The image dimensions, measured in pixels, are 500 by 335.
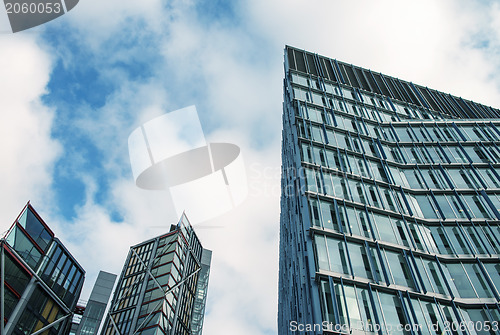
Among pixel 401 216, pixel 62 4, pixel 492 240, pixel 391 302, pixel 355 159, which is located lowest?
pixel 391 302

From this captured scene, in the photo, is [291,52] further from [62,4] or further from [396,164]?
[62,4]

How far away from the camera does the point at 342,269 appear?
23.9 meters

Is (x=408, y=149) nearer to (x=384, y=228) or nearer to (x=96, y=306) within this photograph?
(x=384, y=228)

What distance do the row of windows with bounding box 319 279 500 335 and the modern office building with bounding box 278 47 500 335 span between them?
71 mm

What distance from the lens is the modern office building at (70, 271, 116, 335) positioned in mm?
85000

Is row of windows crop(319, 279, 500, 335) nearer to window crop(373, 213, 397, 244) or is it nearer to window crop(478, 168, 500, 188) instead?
window crop(373, 213, 397, 244)

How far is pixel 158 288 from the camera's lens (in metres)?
57.4

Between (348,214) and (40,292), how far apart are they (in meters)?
28.5

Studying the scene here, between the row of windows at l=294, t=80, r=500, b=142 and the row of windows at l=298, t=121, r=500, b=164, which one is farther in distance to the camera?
the row of windows at l=294, t=80, r=500, b=142

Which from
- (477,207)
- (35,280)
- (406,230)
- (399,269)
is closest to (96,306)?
(35,280)

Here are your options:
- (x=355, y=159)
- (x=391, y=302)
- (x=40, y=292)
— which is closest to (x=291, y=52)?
(x=355, y=159)

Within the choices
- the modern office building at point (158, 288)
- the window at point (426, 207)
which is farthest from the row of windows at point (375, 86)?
the modern office building at point (158, 288)

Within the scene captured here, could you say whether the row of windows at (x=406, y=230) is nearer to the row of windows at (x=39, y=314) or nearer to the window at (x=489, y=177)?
the window at (x=489, y=177)

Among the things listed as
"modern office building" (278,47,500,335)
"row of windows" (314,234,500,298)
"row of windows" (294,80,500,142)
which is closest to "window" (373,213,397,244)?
"modern office building" (278,47,500,335)
